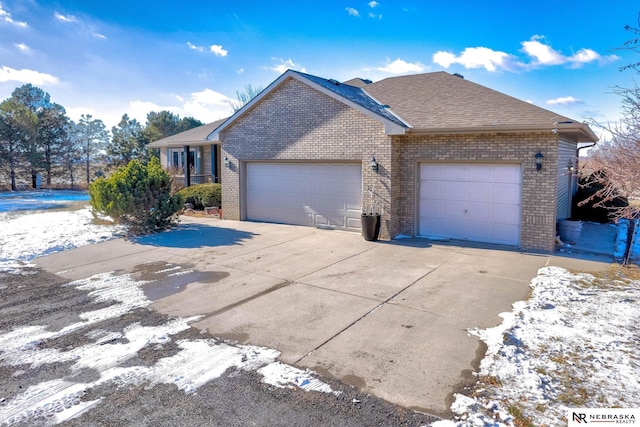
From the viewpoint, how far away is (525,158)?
9852mm

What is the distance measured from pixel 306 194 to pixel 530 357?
383 inches

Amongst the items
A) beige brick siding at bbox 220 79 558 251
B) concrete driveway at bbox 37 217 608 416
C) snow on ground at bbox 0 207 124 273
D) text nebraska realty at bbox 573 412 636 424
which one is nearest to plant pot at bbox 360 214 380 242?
beige brick siding at bbox 220 79 558 251

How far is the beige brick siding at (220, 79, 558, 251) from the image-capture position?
984 cm

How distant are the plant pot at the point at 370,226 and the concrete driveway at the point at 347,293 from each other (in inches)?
16.3

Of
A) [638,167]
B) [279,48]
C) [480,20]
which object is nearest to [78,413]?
[638,167]

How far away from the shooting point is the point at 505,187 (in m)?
10.3

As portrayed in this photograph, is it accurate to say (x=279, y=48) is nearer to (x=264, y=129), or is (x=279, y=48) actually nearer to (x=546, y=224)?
(x=264, y=129)

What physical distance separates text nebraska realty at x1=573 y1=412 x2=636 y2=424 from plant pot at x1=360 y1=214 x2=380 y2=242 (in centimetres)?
798

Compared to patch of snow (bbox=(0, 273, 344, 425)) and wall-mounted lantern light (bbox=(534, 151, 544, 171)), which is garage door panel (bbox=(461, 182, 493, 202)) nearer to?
wall-mounted lantern light (bbox=(534, 151, 544, 171))

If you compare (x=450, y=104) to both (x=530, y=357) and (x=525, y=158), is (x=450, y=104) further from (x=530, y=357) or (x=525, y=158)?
(x=530, y=357)

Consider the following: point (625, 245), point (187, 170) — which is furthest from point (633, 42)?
point (187, 170)

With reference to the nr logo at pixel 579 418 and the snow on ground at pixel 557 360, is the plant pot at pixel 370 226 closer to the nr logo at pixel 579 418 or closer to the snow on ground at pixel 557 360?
the snow on ground at pixel 557 360

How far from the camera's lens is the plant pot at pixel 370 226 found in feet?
36.7

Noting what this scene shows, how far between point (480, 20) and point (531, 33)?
186cm
